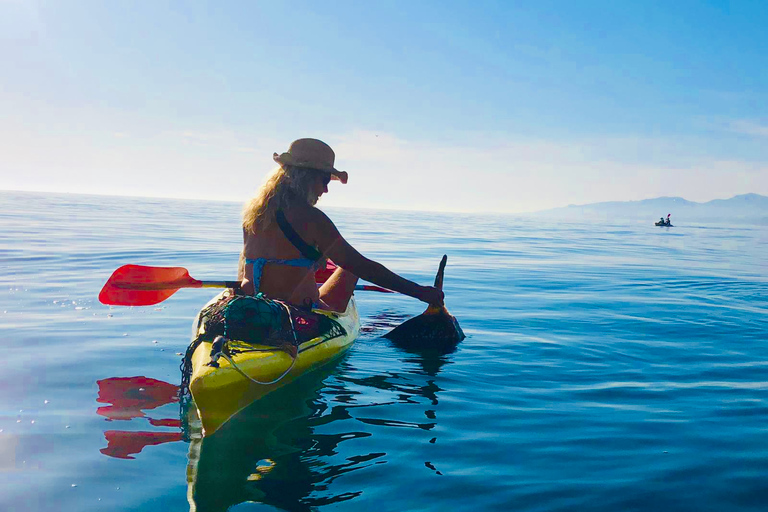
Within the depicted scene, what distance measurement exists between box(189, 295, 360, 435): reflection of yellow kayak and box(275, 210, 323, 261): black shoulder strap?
97 cm

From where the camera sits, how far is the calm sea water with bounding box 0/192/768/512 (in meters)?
3.65

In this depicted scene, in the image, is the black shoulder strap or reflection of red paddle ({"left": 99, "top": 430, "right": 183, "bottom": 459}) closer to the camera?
reflection of red paddle ({"left": 99, "top": 430, "right": 183, "bottom": 459})

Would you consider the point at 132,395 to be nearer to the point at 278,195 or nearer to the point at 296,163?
the point at 278,195

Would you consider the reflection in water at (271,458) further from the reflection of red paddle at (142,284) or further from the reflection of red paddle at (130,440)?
the reflection of red paddle at (142,284)

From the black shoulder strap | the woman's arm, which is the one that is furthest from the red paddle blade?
the woman's arm

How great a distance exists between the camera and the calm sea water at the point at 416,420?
12.0ft

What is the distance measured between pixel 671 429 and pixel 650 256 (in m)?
20.4

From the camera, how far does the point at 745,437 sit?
4637 mm

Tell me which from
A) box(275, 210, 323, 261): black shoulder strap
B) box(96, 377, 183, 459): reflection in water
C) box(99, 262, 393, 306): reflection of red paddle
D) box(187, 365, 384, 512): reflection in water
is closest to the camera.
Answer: box(187, 365, 384, 512): reflection in water

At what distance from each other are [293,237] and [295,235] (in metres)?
0.03

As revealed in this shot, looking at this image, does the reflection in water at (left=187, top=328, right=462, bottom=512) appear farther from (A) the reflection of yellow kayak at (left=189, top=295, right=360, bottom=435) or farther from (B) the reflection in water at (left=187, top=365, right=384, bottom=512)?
(A) the reflection of yellow kayak at (left=189, top=295, right=360, bottom=435)

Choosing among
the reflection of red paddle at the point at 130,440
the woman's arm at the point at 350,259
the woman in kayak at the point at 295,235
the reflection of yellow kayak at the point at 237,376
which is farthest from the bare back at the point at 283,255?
the reflection of red paddle at the point at 130,440

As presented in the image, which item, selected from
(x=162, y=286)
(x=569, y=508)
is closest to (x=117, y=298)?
(x=162, y=286)

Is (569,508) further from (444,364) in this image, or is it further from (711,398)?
(444,364)
